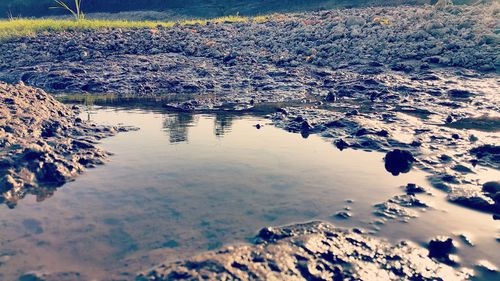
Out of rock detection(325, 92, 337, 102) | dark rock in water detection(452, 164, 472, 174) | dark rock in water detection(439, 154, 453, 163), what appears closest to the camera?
dark rock in water detection(452, 164, 472, 174)

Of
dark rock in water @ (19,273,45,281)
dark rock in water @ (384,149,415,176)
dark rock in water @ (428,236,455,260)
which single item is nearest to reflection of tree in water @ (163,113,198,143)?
dark rock in water @ (384,149,415,176)

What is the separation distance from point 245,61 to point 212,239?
1228 centimetres

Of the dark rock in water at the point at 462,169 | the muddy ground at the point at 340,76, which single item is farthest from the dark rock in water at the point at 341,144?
the dark rock in water at the point at 462,169

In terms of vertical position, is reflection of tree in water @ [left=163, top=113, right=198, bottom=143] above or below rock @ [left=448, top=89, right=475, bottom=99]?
below

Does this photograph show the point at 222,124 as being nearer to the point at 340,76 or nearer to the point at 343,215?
the point at 343,215

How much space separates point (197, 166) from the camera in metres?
5.88

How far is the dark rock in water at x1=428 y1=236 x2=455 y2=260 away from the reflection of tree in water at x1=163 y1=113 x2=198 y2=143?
14.9 feet

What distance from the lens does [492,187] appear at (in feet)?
16.7

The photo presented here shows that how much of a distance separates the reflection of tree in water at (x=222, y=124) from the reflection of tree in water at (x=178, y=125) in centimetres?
52

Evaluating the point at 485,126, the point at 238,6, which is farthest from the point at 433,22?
the point at 238,6

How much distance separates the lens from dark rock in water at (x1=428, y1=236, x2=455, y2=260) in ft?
12.3

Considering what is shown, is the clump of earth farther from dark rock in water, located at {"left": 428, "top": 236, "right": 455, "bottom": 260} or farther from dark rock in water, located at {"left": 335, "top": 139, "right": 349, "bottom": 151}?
dark rock in water, located at {"left": 428, "top": 236, "right": 455, "bottom": 260}

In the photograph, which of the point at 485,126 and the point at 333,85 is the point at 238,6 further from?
the point at 485,126

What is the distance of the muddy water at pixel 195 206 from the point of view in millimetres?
3699
